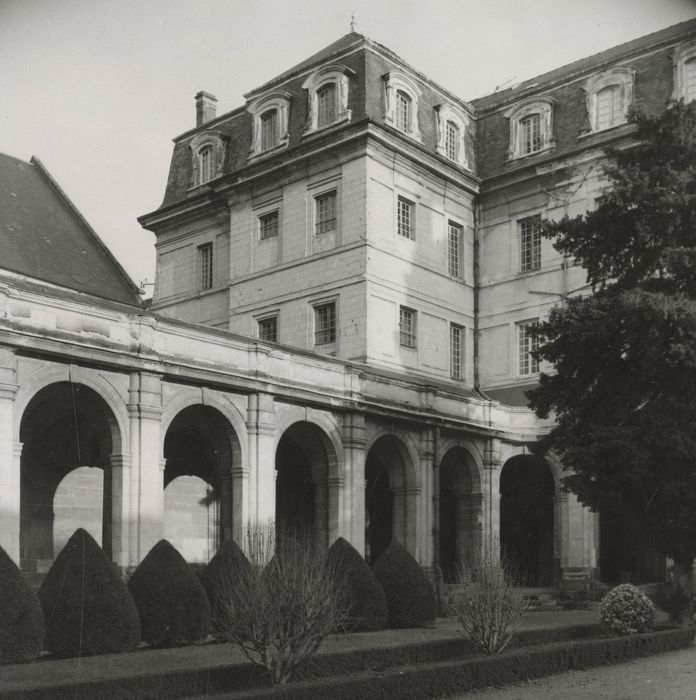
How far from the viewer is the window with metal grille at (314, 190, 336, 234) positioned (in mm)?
33969

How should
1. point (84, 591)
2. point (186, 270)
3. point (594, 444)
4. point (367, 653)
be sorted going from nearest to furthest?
point (367, 653)
point (84, 591)
point (594, 444)
point (186, 270)

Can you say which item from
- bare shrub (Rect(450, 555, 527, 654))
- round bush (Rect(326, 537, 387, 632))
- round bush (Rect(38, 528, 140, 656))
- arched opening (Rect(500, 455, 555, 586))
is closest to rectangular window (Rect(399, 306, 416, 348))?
arched opening (Rect(500, 455, 555, 586))

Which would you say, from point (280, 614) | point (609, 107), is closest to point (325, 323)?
point (609, 107)

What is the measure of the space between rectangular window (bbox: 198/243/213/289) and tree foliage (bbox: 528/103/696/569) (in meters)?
16.6

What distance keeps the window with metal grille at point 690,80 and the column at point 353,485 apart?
14.8 metres

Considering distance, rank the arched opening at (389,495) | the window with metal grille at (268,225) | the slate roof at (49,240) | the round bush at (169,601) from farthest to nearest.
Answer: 1. the window with metal grille at (268,225)
2. the arched opening at (389,495)
3. the slate roof at (49,240)
4. the round bush at (169,601)

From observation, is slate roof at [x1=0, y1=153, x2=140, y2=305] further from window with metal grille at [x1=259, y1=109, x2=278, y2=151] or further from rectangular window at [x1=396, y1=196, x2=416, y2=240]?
rectangular window at [x1=396, y1=196, x2=416, y2=240]

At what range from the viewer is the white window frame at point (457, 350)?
36062mm

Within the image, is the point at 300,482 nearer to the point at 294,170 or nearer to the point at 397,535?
the point at 397,535

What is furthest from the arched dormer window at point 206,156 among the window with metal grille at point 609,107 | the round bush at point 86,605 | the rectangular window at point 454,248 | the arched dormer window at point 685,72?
the round bush at point 86,605

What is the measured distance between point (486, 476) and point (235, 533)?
10.4 metres

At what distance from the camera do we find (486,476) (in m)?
32.5

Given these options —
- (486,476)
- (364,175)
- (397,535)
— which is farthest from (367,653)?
(364,175)

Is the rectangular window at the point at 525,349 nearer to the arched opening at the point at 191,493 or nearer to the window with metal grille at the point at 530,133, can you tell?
the window with metal grille at the point at 530,133
